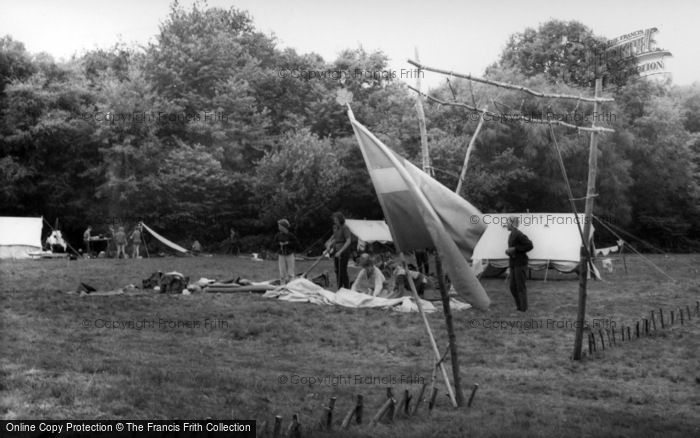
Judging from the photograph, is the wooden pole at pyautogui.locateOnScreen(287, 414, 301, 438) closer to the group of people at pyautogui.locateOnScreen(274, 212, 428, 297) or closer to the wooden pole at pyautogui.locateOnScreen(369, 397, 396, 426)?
the wooden pole at pyautogui.locateOnScreen(369, 397, 396, 426)

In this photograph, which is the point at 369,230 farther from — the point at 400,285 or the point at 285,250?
the point at 400,285

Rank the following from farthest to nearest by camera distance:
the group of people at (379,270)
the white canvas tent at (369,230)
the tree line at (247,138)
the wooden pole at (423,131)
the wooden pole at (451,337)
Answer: the tree line at (247,138) < the white canvas tent at (369,230) < the group of people at (379,270) < the wooden pole at (423,131) < the wooden pole at (451,337)

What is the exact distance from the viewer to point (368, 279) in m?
15.5

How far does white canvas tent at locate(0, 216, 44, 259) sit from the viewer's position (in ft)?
92.5

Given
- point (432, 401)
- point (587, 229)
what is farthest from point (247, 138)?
point (432, 401)

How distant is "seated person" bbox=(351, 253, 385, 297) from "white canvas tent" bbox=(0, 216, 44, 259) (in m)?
18.2

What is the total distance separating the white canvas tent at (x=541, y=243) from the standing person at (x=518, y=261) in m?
7.62

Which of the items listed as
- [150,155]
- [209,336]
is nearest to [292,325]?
[209,336]

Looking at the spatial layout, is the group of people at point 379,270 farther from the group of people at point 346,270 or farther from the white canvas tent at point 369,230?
the white canvas tent at point 369,230

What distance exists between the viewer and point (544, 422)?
612cm

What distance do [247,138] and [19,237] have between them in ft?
43.8

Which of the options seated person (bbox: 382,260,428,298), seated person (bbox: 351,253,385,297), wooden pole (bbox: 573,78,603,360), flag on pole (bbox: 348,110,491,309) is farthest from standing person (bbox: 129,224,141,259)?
flag on pole (bbox: 348,110,491,309)

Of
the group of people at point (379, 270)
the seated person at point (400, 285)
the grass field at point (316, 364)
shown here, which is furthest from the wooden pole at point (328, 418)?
the seated person at point (400, 285)

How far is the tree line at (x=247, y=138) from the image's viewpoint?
34.7m
